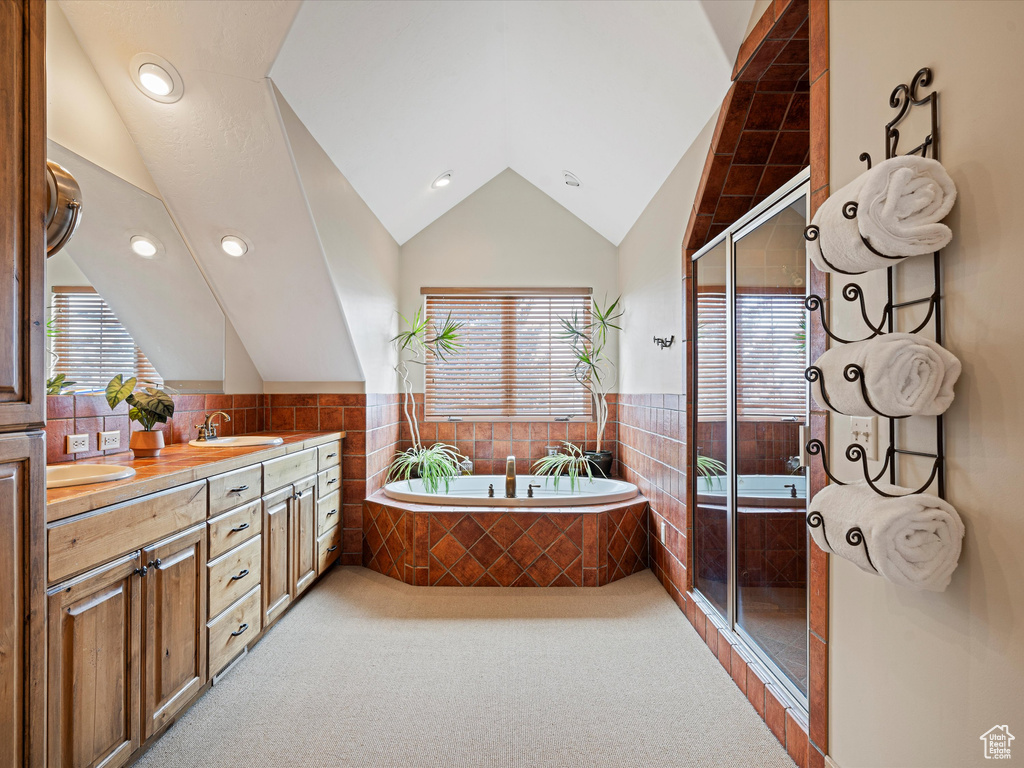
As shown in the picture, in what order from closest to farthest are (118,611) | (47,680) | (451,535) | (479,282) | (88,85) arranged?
(47,680), (118,611), (88,85), (451,535), (479,282)

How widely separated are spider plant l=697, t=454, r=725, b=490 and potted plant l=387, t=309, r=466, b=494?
1.95 metres

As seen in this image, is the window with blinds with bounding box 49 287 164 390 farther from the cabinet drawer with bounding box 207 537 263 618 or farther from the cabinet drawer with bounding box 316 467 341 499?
the cabinet drawer with bounding box 316 467 341 499

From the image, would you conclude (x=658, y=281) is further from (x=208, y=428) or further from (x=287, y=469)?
(x=208, y=428)

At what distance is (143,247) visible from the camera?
2693 millimetres

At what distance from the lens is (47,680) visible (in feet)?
4.50

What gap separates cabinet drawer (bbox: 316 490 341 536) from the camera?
334cm

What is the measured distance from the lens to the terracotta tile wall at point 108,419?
2.18m

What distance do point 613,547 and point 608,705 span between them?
140 centimetres

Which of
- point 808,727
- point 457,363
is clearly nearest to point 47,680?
point 808,727

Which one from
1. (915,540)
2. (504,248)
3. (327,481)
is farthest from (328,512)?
(915,540)

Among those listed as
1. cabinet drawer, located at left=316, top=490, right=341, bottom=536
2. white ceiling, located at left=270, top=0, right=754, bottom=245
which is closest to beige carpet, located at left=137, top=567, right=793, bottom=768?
cabinet drawer, located at left=316, top=490, right=341, bottom=536

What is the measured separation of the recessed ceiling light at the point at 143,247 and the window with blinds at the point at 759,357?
8.60 ft

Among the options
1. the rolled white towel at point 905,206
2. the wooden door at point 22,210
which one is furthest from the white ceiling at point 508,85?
the rolled white towel at point 905,206

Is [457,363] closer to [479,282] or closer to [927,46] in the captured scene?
[479,282]
